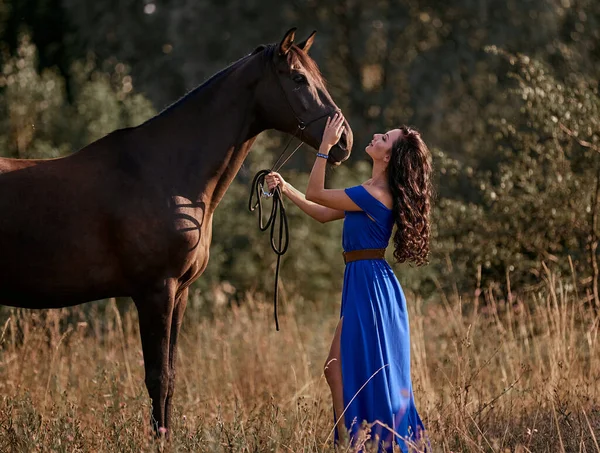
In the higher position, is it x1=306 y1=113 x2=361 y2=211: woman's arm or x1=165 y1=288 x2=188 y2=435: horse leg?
x1=306 y1=113 x2=361 y2=211: woman's arm

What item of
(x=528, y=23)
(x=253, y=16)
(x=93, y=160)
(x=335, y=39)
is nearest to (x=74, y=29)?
(x=253, y=16)

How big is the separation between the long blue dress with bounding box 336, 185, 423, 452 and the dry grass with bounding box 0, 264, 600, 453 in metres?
0.23

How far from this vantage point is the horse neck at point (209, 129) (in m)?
4.75

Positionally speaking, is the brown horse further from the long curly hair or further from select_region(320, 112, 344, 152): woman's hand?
the long curly hair

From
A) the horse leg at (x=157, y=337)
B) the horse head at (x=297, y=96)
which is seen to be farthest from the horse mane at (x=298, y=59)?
the horse leg at (x=157, y=337)

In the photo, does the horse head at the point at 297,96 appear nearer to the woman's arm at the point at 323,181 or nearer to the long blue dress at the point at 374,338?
the woman's arm at the point at 323,181

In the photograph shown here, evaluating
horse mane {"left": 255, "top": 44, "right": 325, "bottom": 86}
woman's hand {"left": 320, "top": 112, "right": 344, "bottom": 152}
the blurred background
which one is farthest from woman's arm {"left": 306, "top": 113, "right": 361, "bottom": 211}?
the blurred background

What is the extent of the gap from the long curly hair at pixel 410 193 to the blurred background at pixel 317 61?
3.16 meters

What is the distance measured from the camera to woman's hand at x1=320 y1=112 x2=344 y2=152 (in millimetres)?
4621

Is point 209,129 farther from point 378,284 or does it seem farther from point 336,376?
point 336,376

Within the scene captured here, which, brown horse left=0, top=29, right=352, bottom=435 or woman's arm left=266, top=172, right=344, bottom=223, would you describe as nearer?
brown horse left=0, top=29, right=352, bottom=435

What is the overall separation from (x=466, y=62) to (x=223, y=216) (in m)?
9.68

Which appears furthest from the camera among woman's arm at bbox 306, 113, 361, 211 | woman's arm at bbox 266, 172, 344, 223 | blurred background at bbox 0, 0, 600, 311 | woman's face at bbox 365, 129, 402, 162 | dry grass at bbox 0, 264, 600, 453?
blurred background at bbox 0, 0, 600, 311

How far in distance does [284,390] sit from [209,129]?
273cm
